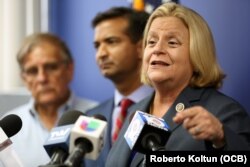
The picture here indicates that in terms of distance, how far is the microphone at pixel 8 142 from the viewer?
137 cm

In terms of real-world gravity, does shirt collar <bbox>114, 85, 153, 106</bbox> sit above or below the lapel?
below

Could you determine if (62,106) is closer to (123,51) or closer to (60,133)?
(123,51)

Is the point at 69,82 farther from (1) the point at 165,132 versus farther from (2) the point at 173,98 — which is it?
(1) the point at 165,132

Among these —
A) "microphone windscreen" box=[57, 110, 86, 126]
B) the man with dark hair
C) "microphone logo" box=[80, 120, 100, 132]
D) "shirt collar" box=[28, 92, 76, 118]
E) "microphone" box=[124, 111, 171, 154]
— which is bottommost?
"shirt collar" box=[28, 92, 76, 118]

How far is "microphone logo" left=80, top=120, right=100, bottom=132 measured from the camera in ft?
4.06

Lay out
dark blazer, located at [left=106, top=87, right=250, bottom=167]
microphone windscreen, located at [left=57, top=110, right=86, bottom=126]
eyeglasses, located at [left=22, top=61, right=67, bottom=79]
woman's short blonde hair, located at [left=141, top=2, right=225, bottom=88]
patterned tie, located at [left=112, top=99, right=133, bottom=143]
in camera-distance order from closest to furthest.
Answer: microphone windscreen, located at [left=57, top=110, right=86, bottom=126] → dark blazer, located at [left=106, top=87, right=250, bottom=167] → woman's short blonde hair, located at [left=141, top=2, right=225, bottom=88] → patterned tie, located at [left=112, top=99, right=133, bottom=143] → eyeglasses, located at [left=22, top=61, right=67, bottom=79]

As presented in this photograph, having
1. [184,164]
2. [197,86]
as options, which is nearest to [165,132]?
[184,164]

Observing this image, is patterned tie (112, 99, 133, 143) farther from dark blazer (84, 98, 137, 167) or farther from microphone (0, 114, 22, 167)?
microphone (0, 114, 22, 167)

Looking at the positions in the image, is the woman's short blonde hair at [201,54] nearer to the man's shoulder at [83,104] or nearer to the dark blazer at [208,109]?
the dark blazer at [208,109]

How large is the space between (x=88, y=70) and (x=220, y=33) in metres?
0.92

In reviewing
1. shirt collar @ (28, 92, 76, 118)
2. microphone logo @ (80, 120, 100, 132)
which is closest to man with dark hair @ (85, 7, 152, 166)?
shirt collar @ (28, 92, 76, 118)

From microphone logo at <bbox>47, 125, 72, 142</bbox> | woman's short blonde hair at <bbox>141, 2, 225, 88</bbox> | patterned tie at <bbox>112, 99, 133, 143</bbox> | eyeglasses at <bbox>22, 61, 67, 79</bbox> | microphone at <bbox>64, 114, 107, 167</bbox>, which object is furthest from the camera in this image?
eyeglasses at <bbox>22, 61, 67, 79</bbox>

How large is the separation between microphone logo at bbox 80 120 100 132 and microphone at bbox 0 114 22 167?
0.25 metres

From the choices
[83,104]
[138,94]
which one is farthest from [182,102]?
[83,104]
